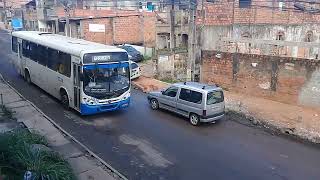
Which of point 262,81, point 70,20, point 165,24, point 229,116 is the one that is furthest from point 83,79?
point 70,20

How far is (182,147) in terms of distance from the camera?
40.8ft

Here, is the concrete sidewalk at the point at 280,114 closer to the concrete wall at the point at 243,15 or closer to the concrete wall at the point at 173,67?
the concrete wall at the point at 173,67

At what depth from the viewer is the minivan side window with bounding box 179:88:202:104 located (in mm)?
14634

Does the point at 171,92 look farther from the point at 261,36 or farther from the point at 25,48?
the point at 261,36

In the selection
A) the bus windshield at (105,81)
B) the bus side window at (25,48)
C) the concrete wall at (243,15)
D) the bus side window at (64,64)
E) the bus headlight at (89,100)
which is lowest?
the bus headlight at (89,100)

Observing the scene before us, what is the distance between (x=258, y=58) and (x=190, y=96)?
568 cm

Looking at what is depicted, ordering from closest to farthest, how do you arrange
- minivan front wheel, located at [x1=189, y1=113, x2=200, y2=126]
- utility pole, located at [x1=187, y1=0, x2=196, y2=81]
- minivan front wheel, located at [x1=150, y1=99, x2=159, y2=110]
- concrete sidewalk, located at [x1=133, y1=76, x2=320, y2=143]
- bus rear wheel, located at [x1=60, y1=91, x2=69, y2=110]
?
concrete sidewalk, located at [x1=133, y1=76, x2=320, y2=143], minivan front wheel, located at [x1=189, y1=113, x2=200, y2=126], bus rear wheel, located at [x1=60, y1=91, x2=69, y2=110], minivan front wheel, located at [x1=150, y1=99, x2=159, y2=110], utility pole, located at [x1=187, y1=0, x2=196, y2=81]

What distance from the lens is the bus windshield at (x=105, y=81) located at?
47.8 feet

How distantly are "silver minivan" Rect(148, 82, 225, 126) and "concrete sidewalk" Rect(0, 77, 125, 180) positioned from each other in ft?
16.4

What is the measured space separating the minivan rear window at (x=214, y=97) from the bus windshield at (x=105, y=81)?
12.2 ft

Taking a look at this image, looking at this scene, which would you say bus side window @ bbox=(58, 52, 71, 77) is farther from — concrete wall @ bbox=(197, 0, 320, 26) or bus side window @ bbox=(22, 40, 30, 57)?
concrete wall @ bbox=(197, 0, 320, 26)

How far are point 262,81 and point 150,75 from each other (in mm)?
8986

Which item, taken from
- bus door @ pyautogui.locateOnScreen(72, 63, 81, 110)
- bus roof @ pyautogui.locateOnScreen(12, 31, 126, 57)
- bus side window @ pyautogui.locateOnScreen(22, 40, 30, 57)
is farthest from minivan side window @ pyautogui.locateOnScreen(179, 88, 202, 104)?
bus side window @ pyautogui.locateOnScreen(22, 40, 30, 57)

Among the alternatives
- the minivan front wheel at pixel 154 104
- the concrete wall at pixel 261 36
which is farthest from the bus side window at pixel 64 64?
the concrete wall at pixel 261 36
